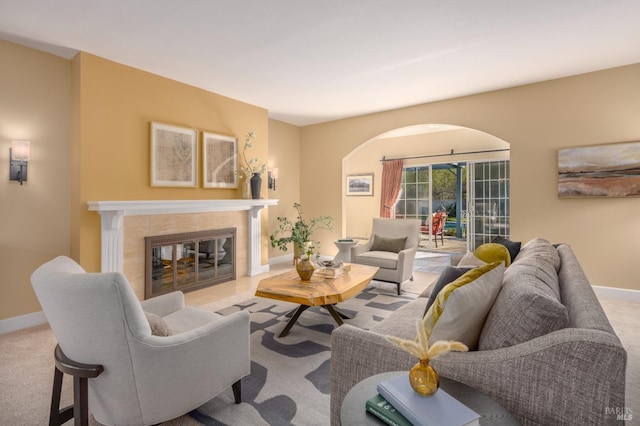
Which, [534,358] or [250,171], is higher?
[250,171]

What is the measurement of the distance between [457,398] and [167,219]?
3.97 m

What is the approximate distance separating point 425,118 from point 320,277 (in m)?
3.40

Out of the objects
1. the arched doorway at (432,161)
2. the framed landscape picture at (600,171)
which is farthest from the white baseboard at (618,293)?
the arched doorway at (432,161)

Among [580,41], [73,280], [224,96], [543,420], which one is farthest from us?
[224,96]

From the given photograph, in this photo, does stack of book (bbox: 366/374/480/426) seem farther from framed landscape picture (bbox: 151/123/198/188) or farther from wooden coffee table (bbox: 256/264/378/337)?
framed landscape picture (bbox: 151/123/198/188)

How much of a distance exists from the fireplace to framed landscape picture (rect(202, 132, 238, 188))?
72cm

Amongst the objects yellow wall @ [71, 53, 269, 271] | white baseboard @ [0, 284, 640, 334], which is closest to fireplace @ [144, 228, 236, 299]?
yellow wall @ [71, 53, 269, 271]

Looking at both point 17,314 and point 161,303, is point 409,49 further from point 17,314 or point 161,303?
point 17,314

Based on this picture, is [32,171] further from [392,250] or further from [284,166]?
[392,250]

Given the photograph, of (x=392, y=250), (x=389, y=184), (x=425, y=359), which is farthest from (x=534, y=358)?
(x=389, y=184)

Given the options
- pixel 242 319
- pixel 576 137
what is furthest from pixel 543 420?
pixel 576 137

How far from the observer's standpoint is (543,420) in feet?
3.37

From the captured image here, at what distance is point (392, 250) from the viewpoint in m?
4.69

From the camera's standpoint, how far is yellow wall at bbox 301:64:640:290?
3.88 meters
